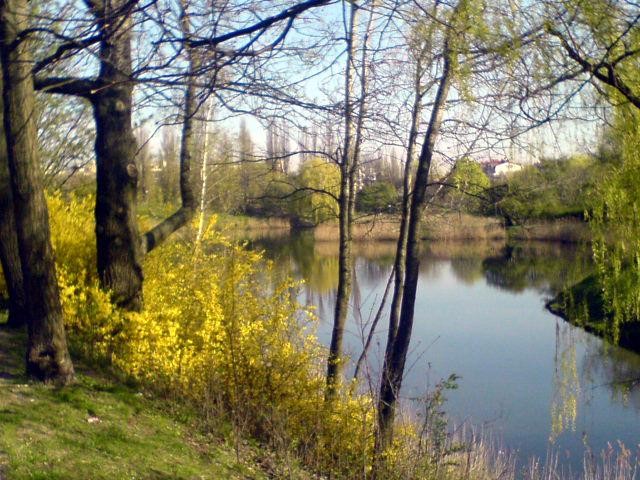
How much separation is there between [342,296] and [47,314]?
5191 millimetres

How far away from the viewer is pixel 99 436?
6.57 m

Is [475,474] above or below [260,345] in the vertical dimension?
below

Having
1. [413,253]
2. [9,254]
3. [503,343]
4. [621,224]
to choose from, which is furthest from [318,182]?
[621,224]

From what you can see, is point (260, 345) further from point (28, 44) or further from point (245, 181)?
point (245, 181)

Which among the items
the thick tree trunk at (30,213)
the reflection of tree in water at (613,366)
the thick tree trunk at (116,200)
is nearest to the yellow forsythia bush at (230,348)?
the thick tree trunk at (116,200)

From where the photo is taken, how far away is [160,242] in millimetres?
10828

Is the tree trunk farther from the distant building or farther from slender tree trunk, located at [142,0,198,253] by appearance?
the distant building

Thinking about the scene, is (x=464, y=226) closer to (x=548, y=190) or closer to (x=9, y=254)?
(x=548, y=190)

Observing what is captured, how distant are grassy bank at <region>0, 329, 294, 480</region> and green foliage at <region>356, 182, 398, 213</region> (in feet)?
16.7

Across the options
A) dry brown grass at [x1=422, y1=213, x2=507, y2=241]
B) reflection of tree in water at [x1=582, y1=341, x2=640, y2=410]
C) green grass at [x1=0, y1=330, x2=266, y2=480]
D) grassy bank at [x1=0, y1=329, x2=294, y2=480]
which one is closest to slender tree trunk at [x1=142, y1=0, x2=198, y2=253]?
grassy bank at [x1=0, y1=329, x2=294, y2=480]

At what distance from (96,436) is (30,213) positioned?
2.39m

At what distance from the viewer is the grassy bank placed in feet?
18.7

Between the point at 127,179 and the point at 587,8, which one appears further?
the point at 127,179

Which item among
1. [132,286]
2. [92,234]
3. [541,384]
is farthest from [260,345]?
[541,384]
